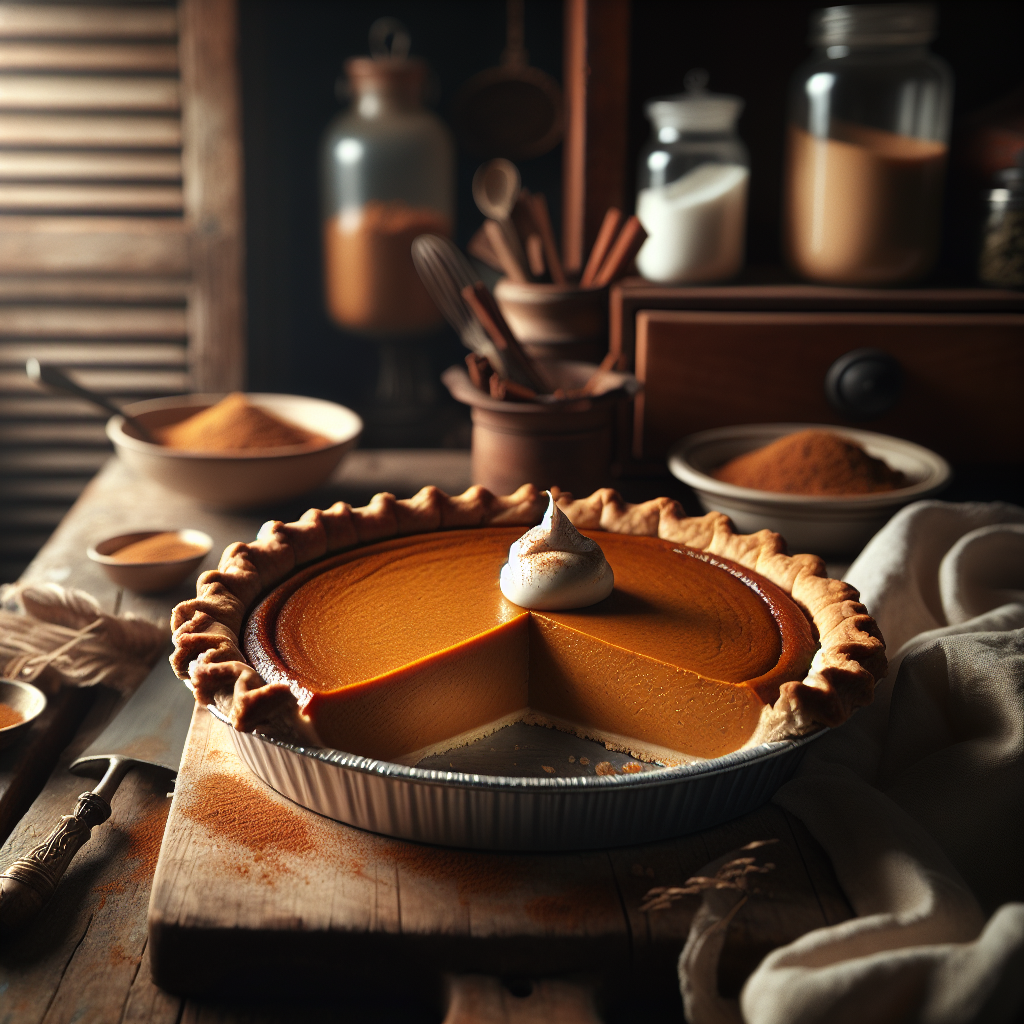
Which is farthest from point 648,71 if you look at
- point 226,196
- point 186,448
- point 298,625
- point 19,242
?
point 298,625

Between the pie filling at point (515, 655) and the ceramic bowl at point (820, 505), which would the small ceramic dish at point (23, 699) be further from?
the ceramic bowl at point (820, 505)

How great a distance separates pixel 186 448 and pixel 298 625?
883 millimetres

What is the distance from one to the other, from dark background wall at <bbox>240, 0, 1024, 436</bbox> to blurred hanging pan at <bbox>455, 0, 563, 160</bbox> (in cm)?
6

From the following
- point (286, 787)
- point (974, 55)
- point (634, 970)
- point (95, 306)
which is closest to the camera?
point (634, 970)

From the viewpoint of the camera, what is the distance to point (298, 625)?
4.35 feet

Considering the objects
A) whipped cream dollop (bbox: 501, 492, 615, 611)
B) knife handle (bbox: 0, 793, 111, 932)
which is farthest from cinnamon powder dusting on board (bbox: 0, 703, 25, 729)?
whipped cream dollop (bbox: 501, 492, 615, 611)

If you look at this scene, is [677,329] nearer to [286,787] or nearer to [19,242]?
[286,787]

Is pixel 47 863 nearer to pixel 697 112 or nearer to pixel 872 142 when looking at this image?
pixel 697 112

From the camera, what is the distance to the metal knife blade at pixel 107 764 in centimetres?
107

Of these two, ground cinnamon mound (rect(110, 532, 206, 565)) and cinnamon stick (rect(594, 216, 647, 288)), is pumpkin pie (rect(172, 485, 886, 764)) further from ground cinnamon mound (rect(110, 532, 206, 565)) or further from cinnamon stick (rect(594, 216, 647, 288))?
cinnamon stick (rect(594, 216, 647, 288))

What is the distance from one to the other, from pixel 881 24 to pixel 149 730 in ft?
5.93

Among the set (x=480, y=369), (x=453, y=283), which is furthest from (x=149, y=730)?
(x=453, y=283)

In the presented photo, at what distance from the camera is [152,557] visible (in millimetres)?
1797

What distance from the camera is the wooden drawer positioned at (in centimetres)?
208
